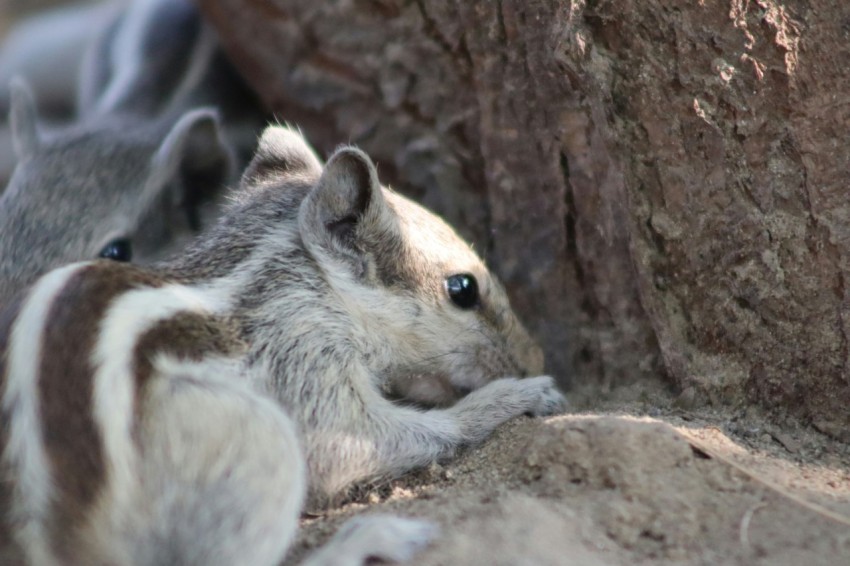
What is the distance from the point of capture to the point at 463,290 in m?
3.84

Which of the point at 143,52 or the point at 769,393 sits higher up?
the point at 143,52

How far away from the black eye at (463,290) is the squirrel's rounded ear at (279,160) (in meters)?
0.84

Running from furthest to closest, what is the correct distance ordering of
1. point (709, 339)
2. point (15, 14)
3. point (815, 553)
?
1. point (15, 14)
2. point (709, 339)
3. point (815, 553)

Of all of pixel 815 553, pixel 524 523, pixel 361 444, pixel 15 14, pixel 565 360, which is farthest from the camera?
pixel 15 14

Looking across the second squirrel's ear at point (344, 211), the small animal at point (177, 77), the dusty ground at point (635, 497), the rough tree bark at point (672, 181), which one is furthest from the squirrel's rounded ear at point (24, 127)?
the dusty ground at point (635, 497)

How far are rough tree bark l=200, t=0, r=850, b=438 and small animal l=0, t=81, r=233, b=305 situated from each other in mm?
1580

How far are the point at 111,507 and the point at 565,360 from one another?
203cm

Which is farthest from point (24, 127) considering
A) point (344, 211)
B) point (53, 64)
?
point (53, 64)

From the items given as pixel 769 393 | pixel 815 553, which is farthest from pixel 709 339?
pixel 815 553

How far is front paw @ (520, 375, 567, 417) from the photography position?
3.70 metres

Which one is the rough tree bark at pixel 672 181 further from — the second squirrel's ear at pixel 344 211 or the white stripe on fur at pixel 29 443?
the white stripe on fur at pixel 29 443

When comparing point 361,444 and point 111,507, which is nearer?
point 111,507

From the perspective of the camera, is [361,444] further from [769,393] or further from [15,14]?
[15,14]

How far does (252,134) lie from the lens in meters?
6.38
